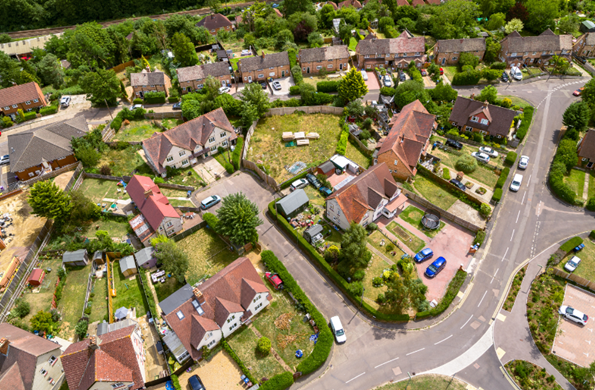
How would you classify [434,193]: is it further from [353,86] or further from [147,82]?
[147,82]

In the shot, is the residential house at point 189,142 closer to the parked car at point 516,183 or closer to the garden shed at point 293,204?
the garden shed at point 293,204

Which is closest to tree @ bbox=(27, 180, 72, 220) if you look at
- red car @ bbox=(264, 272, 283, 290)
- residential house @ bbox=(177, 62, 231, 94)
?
red car @ bbox=(264, 272, 283, 290)

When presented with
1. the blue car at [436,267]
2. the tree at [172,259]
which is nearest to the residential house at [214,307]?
the tree at [172,259]

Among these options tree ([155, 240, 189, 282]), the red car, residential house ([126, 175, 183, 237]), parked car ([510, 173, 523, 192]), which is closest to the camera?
tree ([155, 240, 189, 282])

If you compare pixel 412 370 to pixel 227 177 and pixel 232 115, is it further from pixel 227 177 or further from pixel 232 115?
pixel 232 115

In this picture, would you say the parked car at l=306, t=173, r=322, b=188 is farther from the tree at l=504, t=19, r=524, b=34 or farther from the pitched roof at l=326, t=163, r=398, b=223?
the tree at l=504, t=19, r=524, b=34

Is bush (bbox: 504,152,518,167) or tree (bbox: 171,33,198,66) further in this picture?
tree (bbox: 171,33,198,66)

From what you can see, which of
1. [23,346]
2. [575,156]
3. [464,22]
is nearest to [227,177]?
[23,346]
